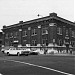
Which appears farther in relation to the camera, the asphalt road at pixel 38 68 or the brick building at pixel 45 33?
the brick building at pixel 45 33

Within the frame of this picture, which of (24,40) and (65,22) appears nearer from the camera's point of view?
(65,22)

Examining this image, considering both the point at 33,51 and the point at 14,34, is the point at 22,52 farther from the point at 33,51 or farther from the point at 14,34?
the point at 14,34

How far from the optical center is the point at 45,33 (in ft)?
168

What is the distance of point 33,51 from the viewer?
40688 millimetres

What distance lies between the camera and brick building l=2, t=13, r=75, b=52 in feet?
161

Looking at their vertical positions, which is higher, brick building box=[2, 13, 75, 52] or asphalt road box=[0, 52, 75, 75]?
brick building box=[2, 13, 75, 52]

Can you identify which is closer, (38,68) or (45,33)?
(38,68)

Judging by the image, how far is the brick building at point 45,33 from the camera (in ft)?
161

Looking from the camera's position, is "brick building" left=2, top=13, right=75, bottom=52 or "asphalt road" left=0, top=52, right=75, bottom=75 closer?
"asphalt road" left=0, top=52, right=75, bottom=75

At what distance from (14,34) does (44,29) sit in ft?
47.5

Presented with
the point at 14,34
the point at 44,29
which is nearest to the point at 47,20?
the point at 44,29

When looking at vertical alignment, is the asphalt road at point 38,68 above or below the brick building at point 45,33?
below

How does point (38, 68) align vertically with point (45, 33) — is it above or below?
below

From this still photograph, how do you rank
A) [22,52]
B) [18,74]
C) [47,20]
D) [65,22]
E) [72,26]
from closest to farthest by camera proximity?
[18,74] < [22,52] < [47,20] < [65,22] < [72,26]
